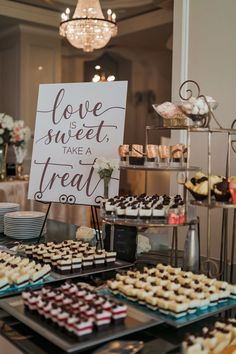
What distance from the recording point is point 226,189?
1.41m

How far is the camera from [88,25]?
417cm

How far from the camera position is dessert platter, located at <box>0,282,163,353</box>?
3.31 ft

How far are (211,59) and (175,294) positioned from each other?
191 centimetres

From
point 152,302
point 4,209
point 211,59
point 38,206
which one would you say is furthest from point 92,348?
point 38,206

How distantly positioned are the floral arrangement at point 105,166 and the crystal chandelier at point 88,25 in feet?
8.57

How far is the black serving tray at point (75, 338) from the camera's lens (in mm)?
A: 988

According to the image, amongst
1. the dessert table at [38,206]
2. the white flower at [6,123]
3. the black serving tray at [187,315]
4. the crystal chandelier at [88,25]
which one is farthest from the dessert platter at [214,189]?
the white flower at [6,123]

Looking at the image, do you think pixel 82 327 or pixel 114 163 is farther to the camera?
pixel 114 163

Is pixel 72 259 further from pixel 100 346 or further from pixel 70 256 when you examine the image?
pixel 100 346

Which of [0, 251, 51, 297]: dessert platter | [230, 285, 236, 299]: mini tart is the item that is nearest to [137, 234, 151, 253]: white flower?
[0, 251, 51, 297]: dessert platter

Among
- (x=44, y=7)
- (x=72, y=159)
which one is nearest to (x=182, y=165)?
(x=72, y=159)

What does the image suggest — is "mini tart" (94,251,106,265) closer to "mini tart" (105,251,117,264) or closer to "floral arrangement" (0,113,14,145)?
"mini tart" (105,251,117,264)

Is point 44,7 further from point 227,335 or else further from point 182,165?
point 227,335

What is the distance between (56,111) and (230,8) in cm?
132
